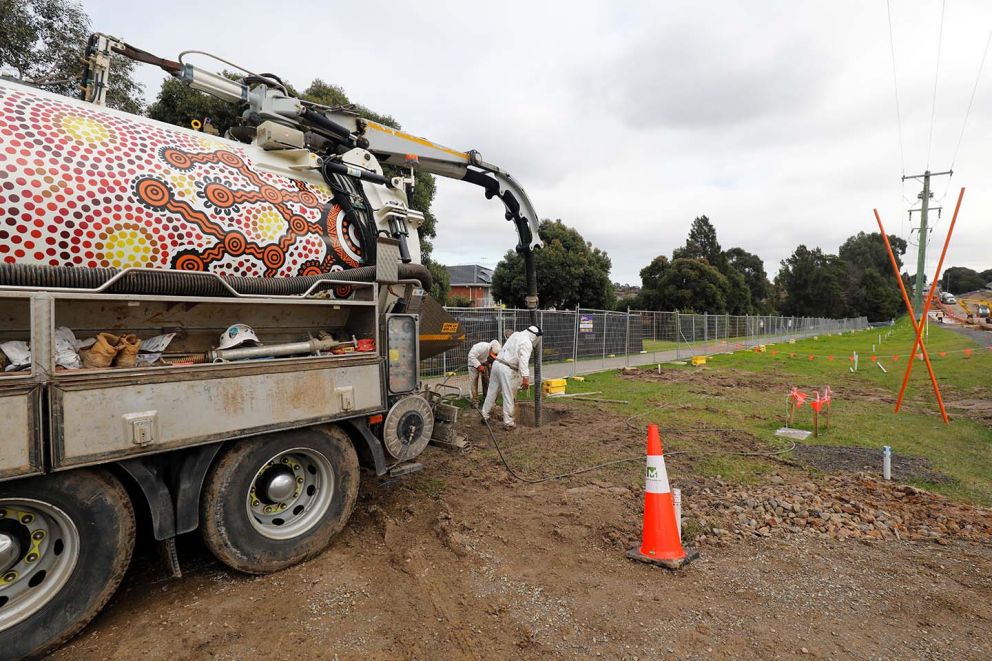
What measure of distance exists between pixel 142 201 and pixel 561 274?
2532cm

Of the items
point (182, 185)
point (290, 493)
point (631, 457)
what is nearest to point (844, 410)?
point (631, 457)

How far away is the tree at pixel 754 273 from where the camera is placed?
7431 cm

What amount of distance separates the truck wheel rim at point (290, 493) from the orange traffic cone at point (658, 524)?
2.31m

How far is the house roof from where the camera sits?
5718 centimetres

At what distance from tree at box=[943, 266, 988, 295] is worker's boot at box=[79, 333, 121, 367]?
15331 cm

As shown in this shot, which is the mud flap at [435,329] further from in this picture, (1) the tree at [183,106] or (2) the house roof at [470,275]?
(2) the house roof at [470,275]

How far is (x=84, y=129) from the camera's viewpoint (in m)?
3.36

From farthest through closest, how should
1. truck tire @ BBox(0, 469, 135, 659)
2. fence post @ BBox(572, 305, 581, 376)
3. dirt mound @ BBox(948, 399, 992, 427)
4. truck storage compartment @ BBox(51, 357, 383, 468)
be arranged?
fence post @ BBox(572, 305, 581, 376) < dirt mound @ BBox(948, 399, 992, 427) < truck storage compartment @ BBox(51, 357, 383, 468) < truck tire @ BBox(0, 469, 135, 659)

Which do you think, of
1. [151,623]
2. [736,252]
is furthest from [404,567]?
[736,252]

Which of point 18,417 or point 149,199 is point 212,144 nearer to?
point 149,199

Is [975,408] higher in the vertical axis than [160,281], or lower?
lower

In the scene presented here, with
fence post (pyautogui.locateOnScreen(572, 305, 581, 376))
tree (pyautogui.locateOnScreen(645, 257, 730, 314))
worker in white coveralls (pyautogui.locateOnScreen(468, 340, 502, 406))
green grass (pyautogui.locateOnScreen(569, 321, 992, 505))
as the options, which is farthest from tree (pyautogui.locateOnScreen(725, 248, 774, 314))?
worker in white coveralls (pyautogui.locateOnScreen(468, 340, 502, 406))

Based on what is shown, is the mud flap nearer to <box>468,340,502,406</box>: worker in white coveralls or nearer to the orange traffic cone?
the orange traffic cone

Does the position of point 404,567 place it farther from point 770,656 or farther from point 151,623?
point 770,656
